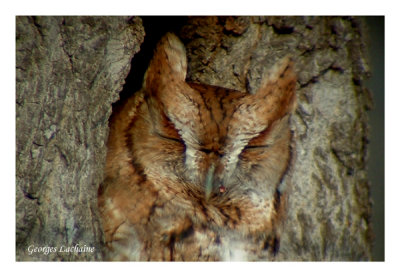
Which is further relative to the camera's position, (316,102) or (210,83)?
(316,102)

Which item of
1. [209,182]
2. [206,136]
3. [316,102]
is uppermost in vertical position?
[316,102]

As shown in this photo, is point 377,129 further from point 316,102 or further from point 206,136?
point 206,136

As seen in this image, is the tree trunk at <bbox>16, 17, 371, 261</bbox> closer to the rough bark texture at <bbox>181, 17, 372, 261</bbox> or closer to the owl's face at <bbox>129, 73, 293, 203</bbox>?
the rough bark texture at <bbox>181, 17, 372, 261</bbox>

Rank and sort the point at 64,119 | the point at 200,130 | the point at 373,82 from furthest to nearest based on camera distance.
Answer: the point at 373,82, the point at 200,130, the point at 64,119

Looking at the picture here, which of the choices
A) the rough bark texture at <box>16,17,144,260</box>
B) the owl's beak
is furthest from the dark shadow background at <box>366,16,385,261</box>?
the rough bark texture at <box>16,17,144,260</box>

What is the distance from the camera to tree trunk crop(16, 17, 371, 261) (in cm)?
147

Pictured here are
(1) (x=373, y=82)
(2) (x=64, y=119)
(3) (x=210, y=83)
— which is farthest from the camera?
(1) (x=373, y=82)

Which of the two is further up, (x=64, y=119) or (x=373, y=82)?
(x=373, y=82)

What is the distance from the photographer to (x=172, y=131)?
1637 mm

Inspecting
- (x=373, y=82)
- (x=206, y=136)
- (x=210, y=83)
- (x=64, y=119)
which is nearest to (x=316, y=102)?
(x=373, y=82)

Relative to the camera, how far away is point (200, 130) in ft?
5.36

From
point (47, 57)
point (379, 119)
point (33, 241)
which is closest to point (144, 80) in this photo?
point (47, 57)

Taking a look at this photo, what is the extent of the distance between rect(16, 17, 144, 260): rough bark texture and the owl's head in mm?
149

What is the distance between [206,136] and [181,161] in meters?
0.13
